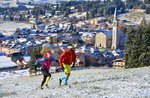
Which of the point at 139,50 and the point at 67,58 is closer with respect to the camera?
the point at 67,58

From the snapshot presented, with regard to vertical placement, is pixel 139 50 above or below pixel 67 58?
below

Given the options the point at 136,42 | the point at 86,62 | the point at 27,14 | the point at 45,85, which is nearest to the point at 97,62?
the point at 86,62

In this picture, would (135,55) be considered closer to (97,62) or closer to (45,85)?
(45,85)

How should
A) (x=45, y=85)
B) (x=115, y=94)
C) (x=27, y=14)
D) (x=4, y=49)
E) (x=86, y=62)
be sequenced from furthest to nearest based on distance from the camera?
(x=27, y=14) < (x=4, y=49) < (x=86, y=62) < (x=45, y=85) < (x=115, y=94)

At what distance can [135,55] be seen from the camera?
2895cm

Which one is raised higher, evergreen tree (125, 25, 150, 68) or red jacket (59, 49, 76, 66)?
red jacket (59, 49, 76, 66)

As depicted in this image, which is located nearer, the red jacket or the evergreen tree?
the red jacket

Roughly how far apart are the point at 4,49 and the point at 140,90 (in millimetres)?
67376

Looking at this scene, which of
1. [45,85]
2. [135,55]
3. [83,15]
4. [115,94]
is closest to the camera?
[115,94]

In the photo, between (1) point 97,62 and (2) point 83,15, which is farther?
(2) point 83,15

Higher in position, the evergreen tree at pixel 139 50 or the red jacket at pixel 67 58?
the red jacket at pixel 67 58

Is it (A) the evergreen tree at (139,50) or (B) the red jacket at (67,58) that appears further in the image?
(A) the evergreen tree at (139,50)

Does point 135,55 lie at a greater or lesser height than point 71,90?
lesser

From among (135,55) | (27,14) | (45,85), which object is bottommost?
(27,14)
